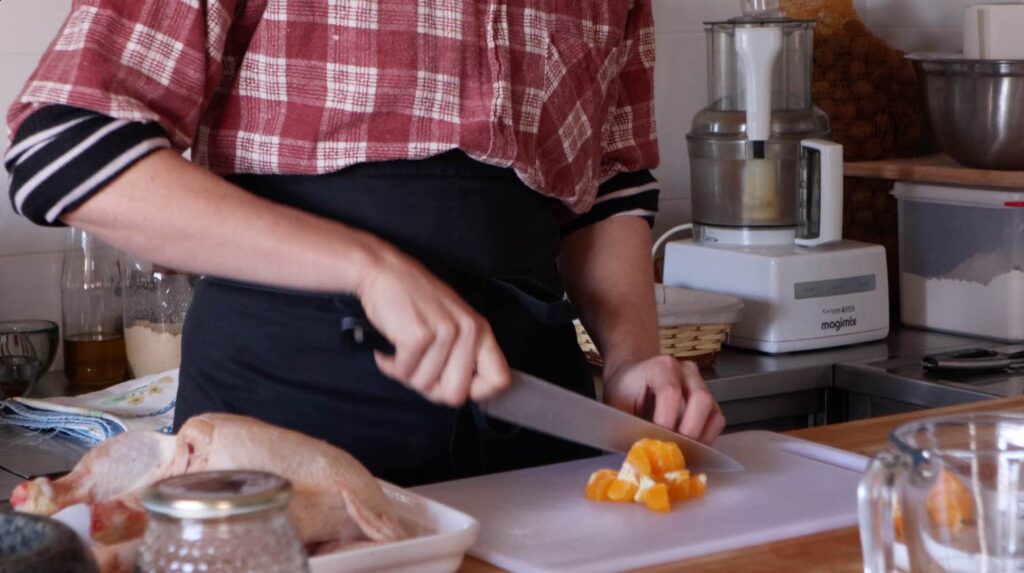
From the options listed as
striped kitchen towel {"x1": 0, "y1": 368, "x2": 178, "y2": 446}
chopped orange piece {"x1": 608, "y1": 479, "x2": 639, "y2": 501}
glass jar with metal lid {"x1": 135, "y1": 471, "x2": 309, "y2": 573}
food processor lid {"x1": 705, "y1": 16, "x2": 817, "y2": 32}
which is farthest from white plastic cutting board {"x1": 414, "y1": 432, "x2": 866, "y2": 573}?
food processor lid {"x1": 705, "y1": 16, "x2": 817, "y2": 32}

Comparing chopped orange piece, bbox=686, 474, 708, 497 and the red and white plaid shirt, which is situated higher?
the red and white plaid shirt

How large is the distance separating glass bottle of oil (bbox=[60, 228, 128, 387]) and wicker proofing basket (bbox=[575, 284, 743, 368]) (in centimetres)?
60

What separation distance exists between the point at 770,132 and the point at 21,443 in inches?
44.1

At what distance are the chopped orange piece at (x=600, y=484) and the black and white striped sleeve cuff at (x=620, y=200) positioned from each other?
0.39 meters

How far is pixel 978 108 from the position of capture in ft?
6.79

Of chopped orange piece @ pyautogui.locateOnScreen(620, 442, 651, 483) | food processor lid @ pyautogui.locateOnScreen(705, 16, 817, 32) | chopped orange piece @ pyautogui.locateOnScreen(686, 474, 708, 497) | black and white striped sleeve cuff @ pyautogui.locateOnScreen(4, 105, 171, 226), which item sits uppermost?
food processor lid @ pyautogui.locateOnScreen(705, 16, 817, 32)

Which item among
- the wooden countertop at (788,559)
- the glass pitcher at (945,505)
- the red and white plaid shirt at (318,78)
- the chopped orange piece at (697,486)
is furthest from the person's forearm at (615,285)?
the glass pitcher at (945,505)

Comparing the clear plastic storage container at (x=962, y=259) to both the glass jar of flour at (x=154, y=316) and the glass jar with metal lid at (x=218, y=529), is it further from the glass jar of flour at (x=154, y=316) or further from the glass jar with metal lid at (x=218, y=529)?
the glass jar with metal lid at (x=218, y=529)

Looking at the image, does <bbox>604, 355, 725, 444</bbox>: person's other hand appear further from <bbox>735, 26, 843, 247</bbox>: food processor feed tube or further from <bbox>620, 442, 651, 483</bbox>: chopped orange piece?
<bbox>735, 26, 843, 247</bbox>: food processor feed tube

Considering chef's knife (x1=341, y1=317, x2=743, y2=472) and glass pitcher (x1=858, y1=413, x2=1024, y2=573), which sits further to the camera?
chef's knife (x1=341, y1=317, x2=743, y2=472)

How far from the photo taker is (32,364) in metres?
1.75

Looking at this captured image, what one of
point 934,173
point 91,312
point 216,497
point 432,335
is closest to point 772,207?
point 934,173

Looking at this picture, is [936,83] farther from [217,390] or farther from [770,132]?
[217,390]

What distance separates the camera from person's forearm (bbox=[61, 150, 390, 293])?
3.05 ft
